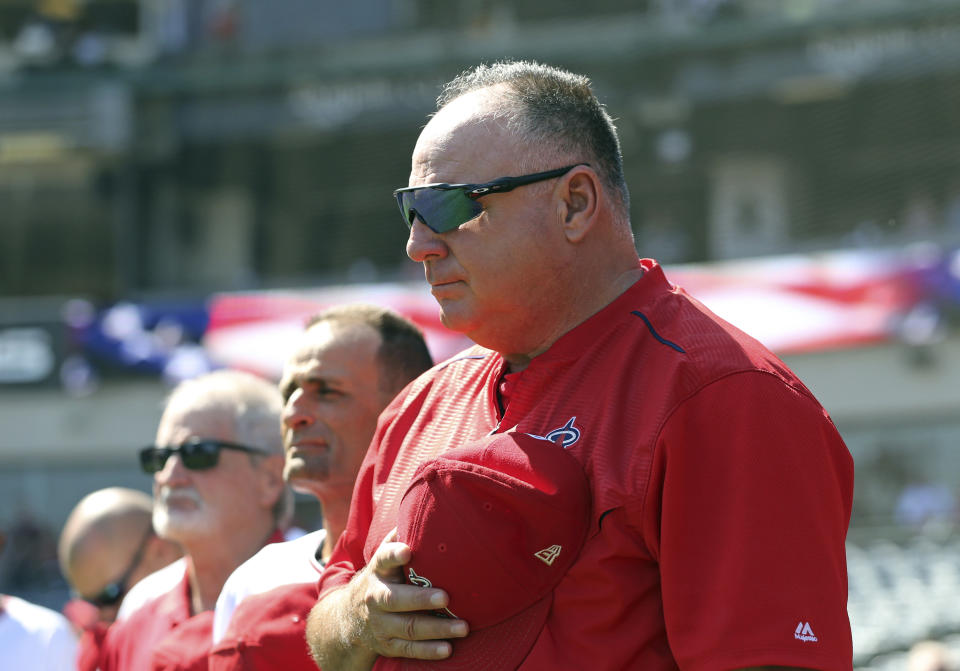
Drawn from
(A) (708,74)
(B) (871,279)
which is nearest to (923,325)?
(B) (871,279)

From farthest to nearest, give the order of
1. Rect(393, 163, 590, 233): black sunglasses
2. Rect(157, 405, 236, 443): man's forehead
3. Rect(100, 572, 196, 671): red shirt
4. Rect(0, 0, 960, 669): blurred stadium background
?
Rect(0, 0, 960, 669): blurred stadium background → Rect(157, 405, 236, 443): man's forehead → Rect(100, 572, 196, 671): red shirt → Rect(393, 163, 590, 233): black sunglasses

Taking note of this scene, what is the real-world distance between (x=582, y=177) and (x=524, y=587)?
66 cm

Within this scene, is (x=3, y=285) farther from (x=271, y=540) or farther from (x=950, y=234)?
(x=271, y=540)

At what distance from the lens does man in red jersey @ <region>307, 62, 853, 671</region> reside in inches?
64.2

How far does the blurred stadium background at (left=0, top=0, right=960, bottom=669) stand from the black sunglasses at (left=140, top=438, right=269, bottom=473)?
1042 cm

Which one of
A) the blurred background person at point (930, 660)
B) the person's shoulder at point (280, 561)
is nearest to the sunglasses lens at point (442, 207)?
the person's shoulder at point (280, 561)

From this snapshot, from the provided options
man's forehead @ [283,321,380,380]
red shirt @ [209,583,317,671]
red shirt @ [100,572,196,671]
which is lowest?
red shirt @ [100,572,196,671]

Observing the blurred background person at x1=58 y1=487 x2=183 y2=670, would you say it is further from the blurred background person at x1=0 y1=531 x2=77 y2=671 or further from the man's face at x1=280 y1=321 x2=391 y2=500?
the man's face at x1=280 y1=321 x2=391 y2=500

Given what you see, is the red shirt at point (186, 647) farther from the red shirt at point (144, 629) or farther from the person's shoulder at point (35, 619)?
the person's shoulder at point (35, 619)

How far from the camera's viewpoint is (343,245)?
17.4 metres

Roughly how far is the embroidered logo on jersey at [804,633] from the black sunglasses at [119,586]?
10.1 ft

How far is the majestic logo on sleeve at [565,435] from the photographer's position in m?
1.82

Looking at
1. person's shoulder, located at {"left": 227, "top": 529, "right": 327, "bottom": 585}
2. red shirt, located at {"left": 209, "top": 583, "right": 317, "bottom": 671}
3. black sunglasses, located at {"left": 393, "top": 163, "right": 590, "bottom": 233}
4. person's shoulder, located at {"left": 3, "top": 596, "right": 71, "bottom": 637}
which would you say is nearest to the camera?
black sunglasses, located at {"left": 393, "top": 163, "right": 590, "bottom": 233}

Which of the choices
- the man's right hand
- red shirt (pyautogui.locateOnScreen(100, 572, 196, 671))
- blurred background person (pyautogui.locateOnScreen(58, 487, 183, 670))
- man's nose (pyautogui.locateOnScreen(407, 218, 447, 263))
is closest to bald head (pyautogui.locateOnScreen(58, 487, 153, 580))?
blurred background person (pyautogui.locateOnScreen(58, 487, 183, 670))
